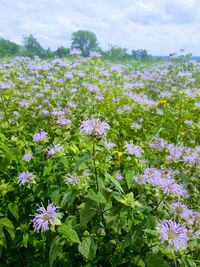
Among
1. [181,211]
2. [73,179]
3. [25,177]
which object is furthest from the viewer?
[25,177]

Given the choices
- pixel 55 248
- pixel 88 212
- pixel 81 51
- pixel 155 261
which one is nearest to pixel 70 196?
pixel 88 212

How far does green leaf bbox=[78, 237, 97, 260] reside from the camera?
1.74m

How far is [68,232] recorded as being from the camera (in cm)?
A: 164

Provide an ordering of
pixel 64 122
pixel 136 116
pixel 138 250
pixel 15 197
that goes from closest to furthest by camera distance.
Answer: pixel 138 250 → pixel 15 197 → pixel 64 122 → pixel 136 116

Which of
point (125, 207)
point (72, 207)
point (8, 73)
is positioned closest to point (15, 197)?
point (72, 207)

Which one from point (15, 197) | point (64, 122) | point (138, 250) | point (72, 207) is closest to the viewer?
point (138, 250)

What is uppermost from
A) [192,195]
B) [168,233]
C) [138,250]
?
[168,233]

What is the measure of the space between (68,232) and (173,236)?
45 centimetres

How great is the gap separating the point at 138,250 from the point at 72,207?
475 mm

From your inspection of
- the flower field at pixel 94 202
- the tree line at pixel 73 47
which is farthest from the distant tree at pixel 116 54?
the flower field at pixel 94 202

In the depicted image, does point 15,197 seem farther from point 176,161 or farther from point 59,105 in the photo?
point 59,105

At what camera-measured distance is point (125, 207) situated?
5.74 ft

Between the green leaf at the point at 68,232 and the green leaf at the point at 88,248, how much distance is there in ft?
0.35

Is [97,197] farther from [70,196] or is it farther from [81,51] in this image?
[81,51]
